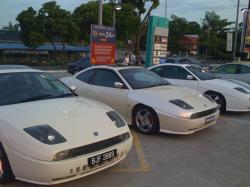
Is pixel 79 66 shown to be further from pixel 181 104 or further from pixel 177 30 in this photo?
pixel 177 30

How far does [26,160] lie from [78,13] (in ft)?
126

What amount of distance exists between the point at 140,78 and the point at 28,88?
2.98 meters

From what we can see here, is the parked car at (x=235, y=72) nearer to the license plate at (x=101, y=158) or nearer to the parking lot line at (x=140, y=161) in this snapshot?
the parking lot line at (x=140, y=161)

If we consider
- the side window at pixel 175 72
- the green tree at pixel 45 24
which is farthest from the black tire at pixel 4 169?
the green tree at pixel 45 24

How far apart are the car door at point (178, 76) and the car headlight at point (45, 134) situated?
605 cm

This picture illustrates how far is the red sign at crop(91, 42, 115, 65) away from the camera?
579 inches

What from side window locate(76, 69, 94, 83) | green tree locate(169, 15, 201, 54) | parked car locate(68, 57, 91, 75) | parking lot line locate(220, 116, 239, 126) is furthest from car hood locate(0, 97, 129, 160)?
green tree locate(169, 15, 201, 54)

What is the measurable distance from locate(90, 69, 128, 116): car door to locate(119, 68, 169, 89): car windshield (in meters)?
0.19

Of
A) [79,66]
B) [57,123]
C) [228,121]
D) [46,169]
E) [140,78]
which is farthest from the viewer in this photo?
[79,66]

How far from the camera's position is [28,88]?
5438 millimetres

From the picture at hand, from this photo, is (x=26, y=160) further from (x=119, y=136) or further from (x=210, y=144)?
(x=210, y=144)

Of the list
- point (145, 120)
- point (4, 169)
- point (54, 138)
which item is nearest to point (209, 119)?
point (145, 120)

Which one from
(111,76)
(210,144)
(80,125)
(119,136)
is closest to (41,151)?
(80,125)

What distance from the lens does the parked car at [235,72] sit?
42.1ft
